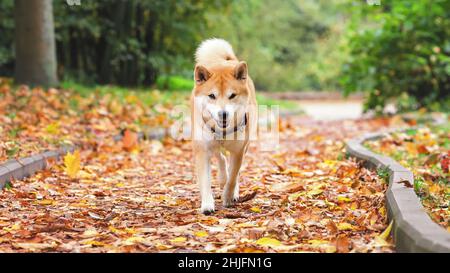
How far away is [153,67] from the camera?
59.0 ft

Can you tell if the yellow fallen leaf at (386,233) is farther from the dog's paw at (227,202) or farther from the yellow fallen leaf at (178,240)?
the dog's paw at (227,202)

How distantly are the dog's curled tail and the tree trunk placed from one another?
6788 mm

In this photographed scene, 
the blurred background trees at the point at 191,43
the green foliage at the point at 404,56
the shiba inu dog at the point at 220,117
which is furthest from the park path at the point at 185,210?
the green foliage at the point at 404,56

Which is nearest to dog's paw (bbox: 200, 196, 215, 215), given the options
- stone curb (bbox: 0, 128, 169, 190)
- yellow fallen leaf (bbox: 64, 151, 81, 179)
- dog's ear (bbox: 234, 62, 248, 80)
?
dog's ear (bbox: 234, 62, 248, 80)

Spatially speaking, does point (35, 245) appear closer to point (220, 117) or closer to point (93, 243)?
point (93, 243)

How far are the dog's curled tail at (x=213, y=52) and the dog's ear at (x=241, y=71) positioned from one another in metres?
0.51

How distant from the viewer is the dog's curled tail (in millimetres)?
5883

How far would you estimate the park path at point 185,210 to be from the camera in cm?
418

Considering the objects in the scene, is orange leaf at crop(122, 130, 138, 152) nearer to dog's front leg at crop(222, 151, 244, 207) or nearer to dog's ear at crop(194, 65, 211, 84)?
dog's front leg at crop(222, 151, 244, 207)

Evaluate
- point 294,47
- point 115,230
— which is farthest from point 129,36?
Answer: point 294,47

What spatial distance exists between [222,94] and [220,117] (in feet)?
0.67

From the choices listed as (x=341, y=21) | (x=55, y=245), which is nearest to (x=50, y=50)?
(x=55, y=245)
